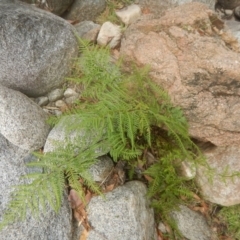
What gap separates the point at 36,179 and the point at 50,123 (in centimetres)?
49

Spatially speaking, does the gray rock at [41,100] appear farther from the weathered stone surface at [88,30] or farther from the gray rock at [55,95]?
the weathered stone surface at [88,30]

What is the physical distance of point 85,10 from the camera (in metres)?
3.25

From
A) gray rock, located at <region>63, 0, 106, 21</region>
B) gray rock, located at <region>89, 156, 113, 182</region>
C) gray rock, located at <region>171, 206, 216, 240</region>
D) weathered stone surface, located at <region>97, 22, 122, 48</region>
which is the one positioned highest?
gray rock, located at <region>63, 0, 106, 21</region>

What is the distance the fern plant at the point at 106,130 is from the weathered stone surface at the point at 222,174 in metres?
0.20

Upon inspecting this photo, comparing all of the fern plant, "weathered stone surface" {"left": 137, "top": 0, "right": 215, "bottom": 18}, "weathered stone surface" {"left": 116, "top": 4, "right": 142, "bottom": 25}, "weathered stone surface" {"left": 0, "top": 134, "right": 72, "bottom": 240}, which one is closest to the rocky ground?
→ "weathered stone surface" {"left": 0, "top": 134, "right": 72, "bottom": 240}

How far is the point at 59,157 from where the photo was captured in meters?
2.36

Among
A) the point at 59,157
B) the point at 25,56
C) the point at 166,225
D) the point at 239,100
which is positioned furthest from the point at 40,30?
the point at 166,225

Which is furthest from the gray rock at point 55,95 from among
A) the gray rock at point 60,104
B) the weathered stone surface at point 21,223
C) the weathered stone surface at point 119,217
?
the weathered stone surface at point 119,217

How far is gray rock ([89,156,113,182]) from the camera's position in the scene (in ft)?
8.38

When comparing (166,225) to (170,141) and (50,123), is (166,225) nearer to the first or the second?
(170,141)

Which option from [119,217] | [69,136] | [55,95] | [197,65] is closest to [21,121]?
[69,136]

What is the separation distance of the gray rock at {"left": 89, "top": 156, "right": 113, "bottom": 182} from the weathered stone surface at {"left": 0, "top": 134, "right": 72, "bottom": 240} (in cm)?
31

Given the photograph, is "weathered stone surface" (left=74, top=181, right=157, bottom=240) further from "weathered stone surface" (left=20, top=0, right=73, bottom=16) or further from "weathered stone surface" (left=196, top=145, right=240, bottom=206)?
"weathered stone surface" (left=20, top=0, right=73, bottom=16)

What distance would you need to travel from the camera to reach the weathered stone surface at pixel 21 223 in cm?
228
